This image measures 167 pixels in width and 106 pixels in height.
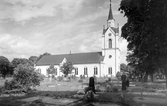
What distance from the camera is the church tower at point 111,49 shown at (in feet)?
170

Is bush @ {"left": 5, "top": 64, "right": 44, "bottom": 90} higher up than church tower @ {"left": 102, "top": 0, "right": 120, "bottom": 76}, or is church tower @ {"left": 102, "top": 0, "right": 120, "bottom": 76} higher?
church tower @ {"left": 102, "top": 0, "right": 120, "bottom": 76}

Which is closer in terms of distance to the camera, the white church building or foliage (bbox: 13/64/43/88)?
foliage (bbox: 13/64/43/88)

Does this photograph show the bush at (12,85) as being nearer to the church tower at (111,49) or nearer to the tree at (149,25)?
the tree at (149,25)

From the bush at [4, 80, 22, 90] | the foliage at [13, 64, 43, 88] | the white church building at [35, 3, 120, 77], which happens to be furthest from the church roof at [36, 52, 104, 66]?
the bush at [4, 80, 22, 90]

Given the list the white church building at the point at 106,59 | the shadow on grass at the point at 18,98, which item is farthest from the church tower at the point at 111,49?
the shadow on grass at the point at 18,98

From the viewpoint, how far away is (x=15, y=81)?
15.5 meters

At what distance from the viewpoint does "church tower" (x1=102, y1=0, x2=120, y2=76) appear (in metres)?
51.9

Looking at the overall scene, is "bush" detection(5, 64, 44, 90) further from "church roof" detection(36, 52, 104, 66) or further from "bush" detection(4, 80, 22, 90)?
"church roof" detection(36, 52, 104, 66)

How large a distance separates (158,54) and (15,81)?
1315cm

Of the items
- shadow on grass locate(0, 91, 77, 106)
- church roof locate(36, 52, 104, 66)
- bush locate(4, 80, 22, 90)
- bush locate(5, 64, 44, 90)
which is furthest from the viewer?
church roof locate(36, 52, 104, 66)

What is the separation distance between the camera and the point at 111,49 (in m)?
A: 52.6

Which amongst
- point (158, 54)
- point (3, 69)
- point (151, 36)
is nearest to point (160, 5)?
point (151, 36)

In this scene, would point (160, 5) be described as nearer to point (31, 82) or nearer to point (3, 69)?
point (31, 82)

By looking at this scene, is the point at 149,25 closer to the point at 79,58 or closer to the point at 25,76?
the point at 25,76
